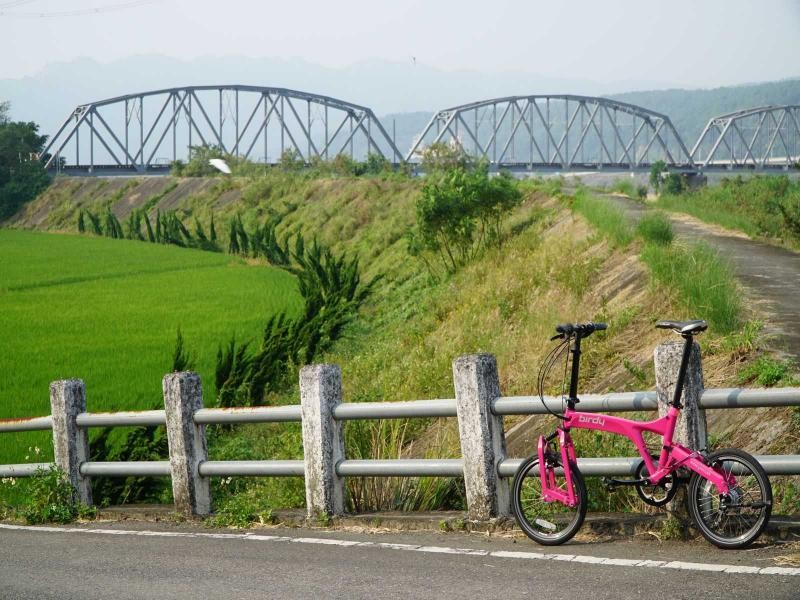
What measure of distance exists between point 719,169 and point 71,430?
472 feet

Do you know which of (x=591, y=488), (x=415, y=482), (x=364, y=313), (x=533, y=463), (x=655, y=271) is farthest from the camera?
(x=364, y=313)

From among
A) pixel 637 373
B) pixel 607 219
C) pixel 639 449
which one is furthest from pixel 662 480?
pixel 607 219

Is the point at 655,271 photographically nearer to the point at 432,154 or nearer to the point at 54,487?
the point at 54,487

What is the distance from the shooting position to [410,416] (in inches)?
362

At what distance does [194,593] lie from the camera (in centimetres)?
739

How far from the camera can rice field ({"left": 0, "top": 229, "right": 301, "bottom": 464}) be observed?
2298cm

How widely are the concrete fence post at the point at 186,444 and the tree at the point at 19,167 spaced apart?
8580 cm

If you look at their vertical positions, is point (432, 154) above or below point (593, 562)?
above

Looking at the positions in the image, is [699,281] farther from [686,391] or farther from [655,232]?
[686,391]

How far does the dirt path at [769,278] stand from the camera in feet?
42.8

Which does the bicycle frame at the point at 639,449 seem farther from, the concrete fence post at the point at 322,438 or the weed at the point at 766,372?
the weed at the point at 766,372

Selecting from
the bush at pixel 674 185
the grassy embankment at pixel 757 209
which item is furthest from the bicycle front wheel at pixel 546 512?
the bush at pixel 674 185

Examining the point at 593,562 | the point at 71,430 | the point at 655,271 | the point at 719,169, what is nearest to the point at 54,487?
the point at 71,430

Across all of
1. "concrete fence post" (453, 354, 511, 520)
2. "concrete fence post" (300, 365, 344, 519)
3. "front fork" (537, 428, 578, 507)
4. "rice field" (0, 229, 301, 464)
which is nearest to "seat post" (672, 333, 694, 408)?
"front fork" (537, 428, 578, 507)
